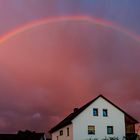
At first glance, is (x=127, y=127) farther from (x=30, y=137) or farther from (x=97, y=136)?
(x=30, y=137)

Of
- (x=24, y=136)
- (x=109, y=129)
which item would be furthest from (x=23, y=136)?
(x=109, y=129)

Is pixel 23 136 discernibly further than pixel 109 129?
Yes

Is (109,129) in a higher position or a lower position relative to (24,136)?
higher

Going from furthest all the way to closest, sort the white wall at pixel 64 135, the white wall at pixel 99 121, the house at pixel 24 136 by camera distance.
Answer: the house at pixel 24 136 < the white wall at pixel 64 135 < the white wall at pixel 99 121

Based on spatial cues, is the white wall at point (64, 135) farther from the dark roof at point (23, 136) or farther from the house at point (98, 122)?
the dark roof at point (23, 136)

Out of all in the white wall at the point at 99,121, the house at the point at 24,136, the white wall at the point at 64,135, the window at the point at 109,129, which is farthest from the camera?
the house at the point at 24,136

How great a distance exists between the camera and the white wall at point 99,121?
208ft

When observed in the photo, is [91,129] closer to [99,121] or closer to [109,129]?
[99,121]

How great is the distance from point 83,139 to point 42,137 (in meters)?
32.1

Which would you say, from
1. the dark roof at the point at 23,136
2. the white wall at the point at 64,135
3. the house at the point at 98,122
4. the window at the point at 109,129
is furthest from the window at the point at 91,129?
the dark roof at the point at 23,136

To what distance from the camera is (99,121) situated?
64875mm

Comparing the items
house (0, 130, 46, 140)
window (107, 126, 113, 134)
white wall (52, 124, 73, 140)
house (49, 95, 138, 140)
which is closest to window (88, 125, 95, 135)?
house (49, 95, 138, 140)

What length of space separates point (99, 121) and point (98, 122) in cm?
28

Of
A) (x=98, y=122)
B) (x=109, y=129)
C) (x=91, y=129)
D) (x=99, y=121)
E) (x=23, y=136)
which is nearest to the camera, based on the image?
(x=91, y=129)
